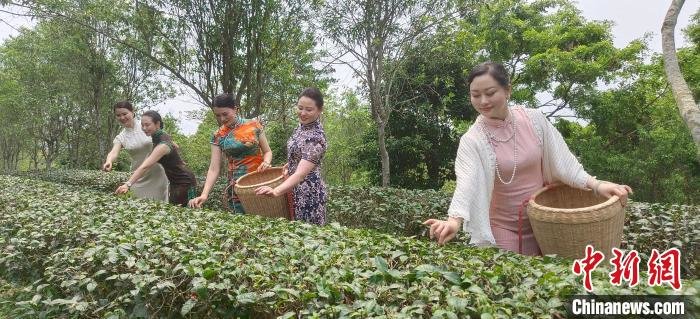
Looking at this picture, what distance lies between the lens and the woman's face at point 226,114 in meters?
3.87

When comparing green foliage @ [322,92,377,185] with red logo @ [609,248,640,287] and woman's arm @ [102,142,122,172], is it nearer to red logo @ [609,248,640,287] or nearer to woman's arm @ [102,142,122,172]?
woman's arm @ [102,142,122,172]

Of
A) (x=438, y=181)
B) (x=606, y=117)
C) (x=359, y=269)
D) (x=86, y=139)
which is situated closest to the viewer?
(x=359, y=269)

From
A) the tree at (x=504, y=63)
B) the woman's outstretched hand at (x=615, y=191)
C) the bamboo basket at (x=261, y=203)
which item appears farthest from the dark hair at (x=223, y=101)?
the tree at (x=504, y=63)

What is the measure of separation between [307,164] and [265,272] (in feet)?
4.42

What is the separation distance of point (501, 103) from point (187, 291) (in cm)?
156

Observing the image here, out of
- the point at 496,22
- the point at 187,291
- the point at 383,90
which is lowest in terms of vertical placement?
the point at 187,291

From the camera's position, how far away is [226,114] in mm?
3877

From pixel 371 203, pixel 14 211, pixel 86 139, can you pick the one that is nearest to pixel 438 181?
pixel 371 203

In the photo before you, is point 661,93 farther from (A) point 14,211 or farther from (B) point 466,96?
(A) point 14,211

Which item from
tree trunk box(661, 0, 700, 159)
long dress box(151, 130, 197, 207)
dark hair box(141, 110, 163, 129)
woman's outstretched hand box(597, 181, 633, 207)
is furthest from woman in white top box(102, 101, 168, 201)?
tree trunk box(661, 0, 700, 159)

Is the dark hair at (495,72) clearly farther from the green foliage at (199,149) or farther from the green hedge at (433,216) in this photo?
the green foliage at (199,149)

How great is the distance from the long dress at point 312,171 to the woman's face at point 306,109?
0.13 feet

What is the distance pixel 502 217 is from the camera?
2.39 meters

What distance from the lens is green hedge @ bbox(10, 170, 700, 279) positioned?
12.8 ft
